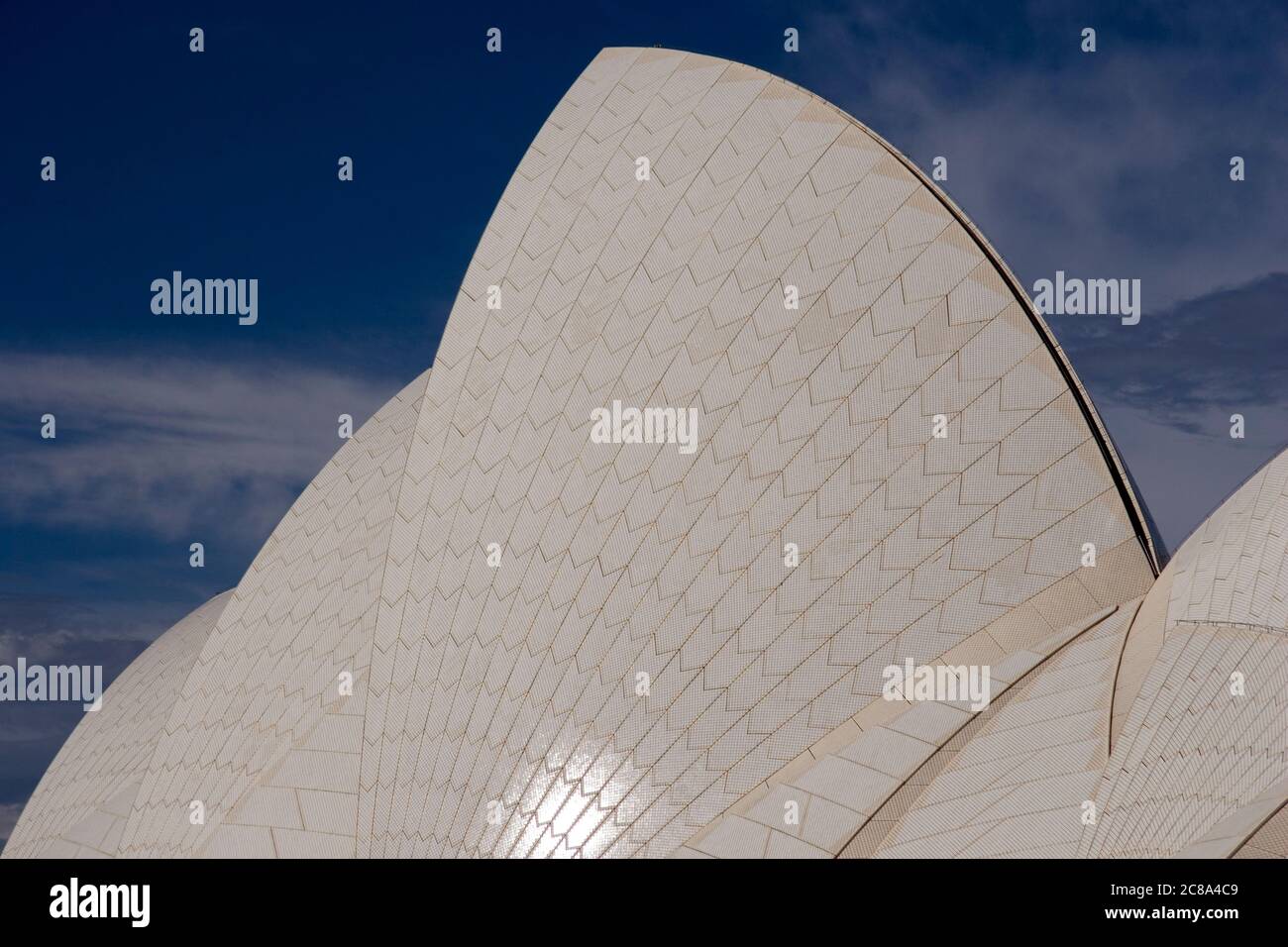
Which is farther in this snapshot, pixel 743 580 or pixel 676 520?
pixel 676 520

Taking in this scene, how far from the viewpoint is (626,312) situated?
1314 cm

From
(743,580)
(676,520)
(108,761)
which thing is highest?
(676,520)

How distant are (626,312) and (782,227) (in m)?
1.86

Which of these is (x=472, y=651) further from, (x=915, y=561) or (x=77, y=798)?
(x=77, y=798)

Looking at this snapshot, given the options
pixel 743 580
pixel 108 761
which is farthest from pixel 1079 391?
pixel 108 761

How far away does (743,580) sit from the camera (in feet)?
36.5

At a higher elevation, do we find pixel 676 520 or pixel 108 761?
pixel 676 520

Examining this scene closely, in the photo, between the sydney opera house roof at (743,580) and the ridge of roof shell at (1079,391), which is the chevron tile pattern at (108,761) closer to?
the sydney opera house roof at (743,580)

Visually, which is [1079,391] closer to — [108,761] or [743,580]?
[743,580]

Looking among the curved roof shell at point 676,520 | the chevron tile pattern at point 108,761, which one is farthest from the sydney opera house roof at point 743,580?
the chevron tile pattern at point 108,761

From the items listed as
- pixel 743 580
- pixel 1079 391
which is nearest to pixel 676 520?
pixel 743 580

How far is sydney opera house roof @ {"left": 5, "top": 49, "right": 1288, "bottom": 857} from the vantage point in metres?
8.96

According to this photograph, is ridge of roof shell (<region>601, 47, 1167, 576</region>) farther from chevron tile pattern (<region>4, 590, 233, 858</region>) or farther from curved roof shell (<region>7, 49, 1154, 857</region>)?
chevron tile pattern (<region>4, 590, 233, 858</region>)
